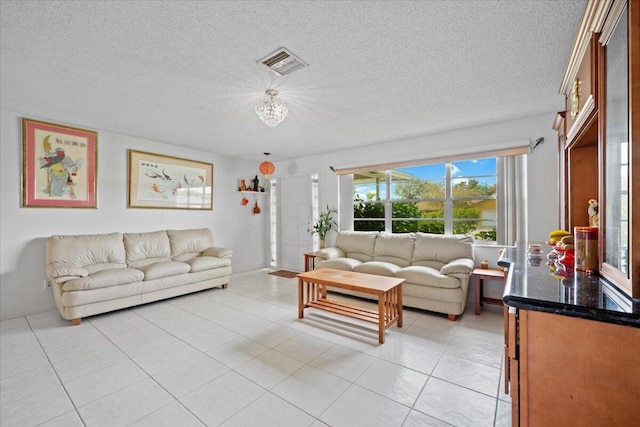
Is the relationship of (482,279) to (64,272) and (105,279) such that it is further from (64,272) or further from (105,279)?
(64,272)

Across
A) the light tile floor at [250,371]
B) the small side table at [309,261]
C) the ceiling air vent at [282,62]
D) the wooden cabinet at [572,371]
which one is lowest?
the light tile floor at [250,371]

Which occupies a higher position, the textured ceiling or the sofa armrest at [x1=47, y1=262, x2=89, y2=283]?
the textured ceiling

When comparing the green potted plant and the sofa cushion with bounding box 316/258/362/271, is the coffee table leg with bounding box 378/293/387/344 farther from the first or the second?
the green potted plant

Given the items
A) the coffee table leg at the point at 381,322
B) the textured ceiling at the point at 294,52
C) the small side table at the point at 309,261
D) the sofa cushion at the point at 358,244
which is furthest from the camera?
the small side table at the point at 309,261

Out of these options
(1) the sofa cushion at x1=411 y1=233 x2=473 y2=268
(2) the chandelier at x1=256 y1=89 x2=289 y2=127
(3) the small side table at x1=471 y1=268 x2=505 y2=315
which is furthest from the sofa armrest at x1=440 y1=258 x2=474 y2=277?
(2) the chandelier at x1=256 y1=89 x2=289 y2=127

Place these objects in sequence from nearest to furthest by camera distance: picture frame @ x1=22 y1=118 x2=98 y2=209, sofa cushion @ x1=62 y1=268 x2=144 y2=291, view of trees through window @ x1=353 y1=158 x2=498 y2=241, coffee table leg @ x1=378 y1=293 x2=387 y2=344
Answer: coffee table leg @ x1=378 y1=293 x2=387 y2=344 → sofa cushion @ x1=62 y1=268 x2=144 y2=291 → picture frame @ x1=22 y1=118 x2=98 y2=209 → view of trees through window @ x1=353 y1=158 x2=498 y2=241

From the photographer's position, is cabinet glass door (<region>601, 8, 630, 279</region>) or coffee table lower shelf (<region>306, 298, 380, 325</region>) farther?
coffee table lower shelf (<region>306, 298, 380, 325</region>)

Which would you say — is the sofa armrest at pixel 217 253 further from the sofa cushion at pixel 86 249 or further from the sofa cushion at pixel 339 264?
the sofa cushion at pixel 339 264

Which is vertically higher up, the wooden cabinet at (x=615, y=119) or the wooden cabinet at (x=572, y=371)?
the wooden cabinet at (x=615, y=119)

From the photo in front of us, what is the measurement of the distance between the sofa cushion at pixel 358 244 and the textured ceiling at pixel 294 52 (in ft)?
6.32

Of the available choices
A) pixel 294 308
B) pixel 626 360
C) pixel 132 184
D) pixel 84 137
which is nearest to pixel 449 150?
pixel 294 308

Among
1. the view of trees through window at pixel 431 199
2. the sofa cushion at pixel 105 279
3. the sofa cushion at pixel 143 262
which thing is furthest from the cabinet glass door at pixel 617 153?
Answer: the sofa cushion at pixel 143 262

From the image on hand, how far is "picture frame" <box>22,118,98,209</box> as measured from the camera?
3.41 m

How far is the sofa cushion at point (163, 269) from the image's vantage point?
3.70m
